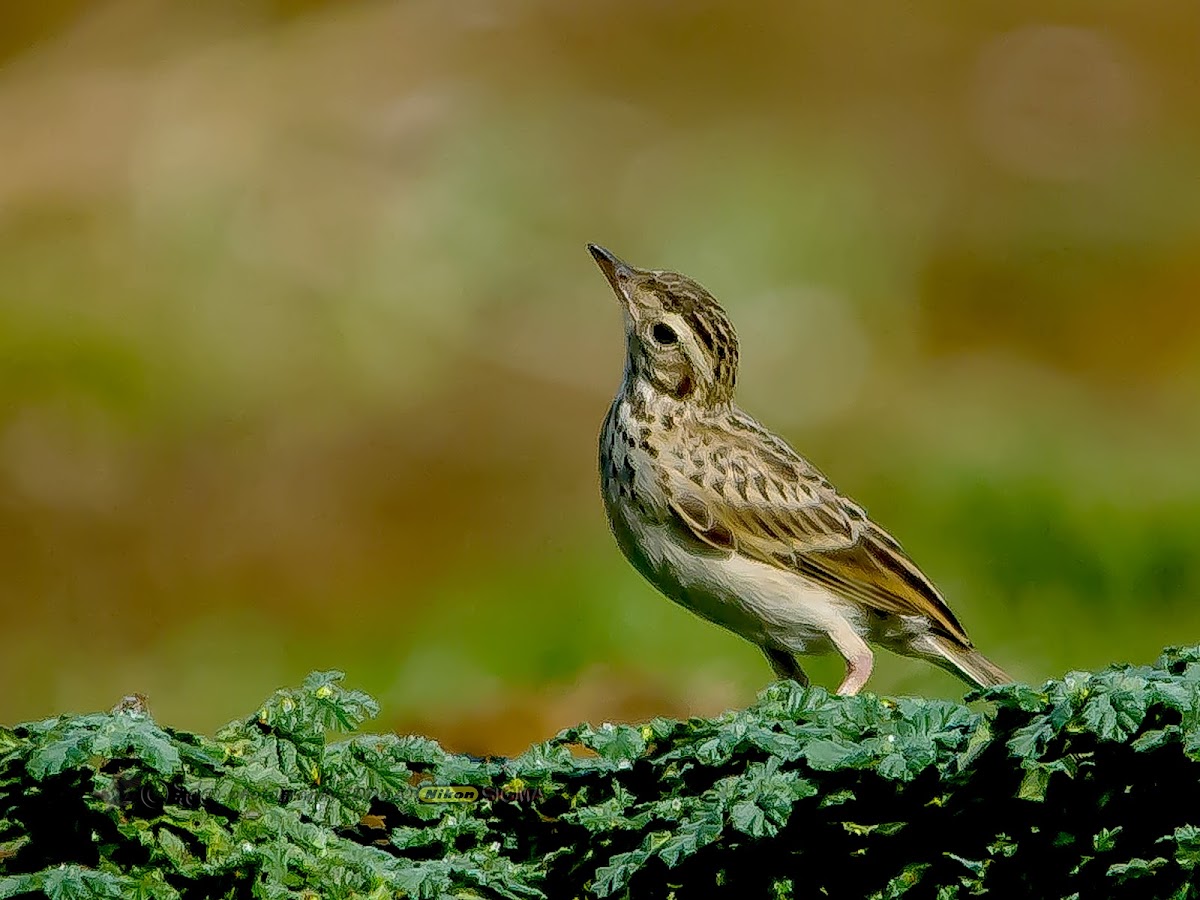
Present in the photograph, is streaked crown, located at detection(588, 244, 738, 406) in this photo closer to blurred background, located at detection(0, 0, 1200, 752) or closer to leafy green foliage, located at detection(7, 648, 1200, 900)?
leafy green foliage, located at detection(7, 648, 1200, 900)

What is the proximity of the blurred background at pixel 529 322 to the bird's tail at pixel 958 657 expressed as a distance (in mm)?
2119

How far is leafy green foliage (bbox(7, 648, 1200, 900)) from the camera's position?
11.3 ft

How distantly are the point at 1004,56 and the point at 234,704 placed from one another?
785 cm

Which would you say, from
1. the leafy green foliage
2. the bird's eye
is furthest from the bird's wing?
the leafy green foliage

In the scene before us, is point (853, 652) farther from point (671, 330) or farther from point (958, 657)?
point (671, 330)

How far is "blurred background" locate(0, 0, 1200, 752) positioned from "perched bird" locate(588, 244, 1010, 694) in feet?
7.24

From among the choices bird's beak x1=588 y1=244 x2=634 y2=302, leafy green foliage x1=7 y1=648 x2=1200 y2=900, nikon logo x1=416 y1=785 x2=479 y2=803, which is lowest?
leafy green foliage x1=7 y1=648 x2=1200 y2=900

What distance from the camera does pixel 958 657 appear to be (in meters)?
Result: 6.31

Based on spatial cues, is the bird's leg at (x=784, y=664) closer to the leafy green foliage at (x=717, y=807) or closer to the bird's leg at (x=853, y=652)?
the bird's leg at (x=853, y=652)

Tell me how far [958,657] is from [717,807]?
278 cm

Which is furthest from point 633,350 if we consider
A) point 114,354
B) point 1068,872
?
point 114,354

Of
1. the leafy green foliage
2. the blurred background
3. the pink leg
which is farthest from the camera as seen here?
the blurred background

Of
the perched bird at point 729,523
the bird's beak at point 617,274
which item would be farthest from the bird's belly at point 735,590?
the bird's beak at point 617,274

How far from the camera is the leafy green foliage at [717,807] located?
3.45 m
